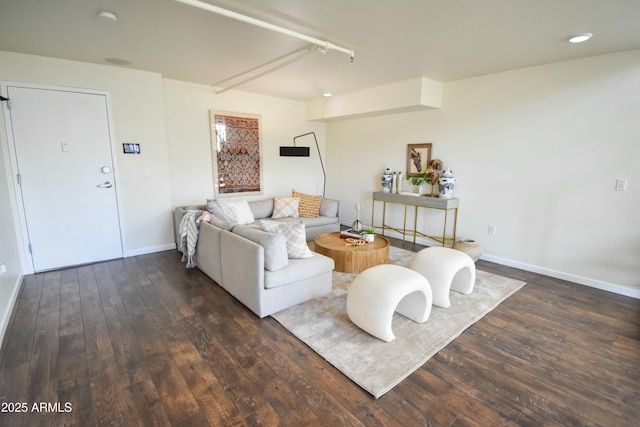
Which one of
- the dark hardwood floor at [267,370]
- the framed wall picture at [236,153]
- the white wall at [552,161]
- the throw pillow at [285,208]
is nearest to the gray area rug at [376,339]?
the dark hardwood floor at [267,370]

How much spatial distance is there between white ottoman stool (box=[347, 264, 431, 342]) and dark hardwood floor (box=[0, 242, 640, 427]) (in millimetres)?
380

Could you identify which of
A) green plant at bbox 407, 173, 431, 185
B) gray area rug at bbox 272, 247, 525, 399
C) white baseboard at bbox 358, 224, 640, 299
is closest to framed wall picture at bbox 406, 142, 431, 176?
green plant at bbox 407, 173, 431, 185

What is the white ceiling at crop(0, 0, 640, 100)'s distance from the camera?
2244 millimetres

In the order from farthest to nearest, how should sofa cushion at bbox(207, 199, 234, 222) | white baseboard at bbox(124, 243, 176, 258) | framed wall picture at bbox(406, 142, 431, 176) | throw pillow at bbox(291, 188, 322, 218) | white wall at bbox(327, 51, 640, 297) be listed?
throw pillow at bbox(291, 188, 322, 218) → framed wall picture at bbox(406, 142, 431, 176) → white baseboard at bbox(124, 243, 176, 258) → sofa cushion at bbox(207, 199, 234, 222) → white wall at bbox(327, 51, 640, 297)

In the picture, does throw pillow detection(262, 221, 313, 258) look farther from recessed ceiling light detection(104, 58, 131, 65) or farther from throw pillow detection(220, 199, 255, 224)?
recessed ceiling light detection(104, 58, 131, 65)

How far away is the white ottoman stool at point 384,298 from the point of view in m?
2.28

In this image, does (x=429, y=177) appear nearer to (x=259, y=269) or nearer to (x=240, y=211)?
(x=240, y=211)

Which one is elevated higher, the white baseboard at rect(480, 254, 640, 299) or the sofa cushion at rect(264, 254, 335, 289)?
the sofa cushion at rect(264, 254, 335, 289)

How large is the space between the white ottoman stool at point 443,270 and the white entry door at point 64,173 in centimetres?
398

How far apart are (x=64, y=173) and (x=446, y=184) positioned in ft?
16.4

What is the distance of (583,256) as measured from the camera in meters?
3.48

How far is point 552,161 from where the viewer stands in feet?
11.8

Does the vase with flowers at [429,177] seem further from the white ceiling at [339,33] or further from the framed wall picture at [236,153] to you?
the framed wall picture at [236,153]

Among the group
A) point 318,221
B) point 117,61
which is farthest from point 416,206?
point 117,61
